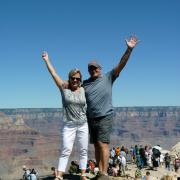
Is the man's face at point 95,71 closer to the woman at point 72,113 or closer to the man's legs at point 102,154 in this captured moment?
the woman at point 72,113

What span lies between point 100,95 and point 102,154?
3.40 ft

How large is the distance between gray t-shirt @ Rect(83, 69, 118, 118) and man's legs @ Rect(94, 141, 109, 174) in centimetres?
54

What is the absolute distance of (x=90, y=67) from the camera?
6.09 metres

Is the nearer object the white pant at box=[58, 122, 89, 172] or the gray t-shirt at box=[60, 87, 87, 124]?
the gray t-shirt at box=[60, 87, 87, 124]

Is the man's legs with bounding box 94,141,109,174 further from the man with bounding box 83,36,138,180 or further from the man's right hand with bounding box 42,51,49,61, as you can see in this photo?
the man's right hand with bounding box 42,51,49,61

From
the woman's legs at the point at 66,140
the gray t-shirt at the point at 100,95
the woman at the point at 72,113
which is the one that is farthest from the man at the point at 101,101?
the woman's legs at the point at 66,140

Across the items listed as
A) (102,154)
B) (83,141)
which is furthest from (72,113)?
(102,154)

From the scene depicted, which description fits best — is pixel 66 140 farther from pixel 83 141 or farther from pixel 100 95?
pixel 100 95

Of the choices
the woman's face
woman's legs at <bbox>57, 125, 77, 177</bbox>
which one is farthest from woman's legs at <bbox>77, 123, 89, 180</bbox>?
the woman's face

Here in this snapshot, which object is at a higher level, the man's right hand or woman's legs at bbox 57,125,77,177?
→ the man's right hand

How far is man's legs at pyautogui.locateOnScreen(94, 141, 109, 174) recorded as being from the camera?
6.20m

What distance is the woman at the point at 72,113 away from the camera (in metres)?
5.63

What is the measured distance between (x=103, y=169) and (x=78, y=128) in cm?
105

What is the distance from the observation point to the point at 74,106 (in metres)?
5.62
